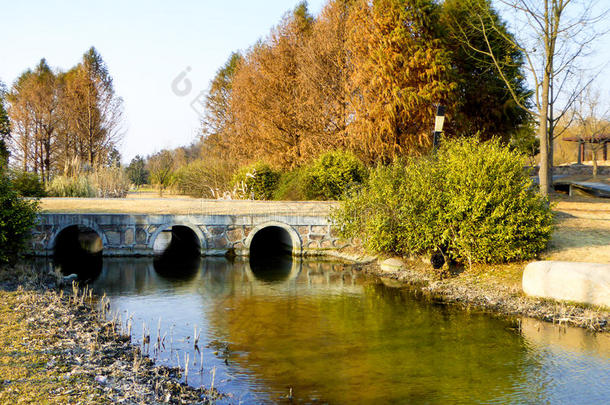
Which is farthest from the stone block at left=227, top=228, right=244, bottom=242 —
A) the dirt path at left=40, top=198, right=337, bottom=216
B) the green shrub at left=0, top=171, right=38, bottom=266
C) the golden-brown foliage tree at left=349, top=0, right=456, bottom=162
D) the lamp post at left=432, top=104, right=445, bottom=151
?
the golden-brown foliage tree at left=349, top=0, right=456, bottom=162

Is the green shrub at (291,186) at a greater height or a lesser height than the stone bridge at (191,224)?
greater

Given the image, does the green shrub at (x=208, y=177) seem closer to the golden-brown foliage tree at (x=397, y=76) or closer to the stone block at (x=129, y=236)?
the golden-brown foliage tree at (x=397, y=76)

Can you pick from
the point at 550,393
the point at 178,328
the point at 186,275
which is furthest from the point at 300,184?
the point at 550,393

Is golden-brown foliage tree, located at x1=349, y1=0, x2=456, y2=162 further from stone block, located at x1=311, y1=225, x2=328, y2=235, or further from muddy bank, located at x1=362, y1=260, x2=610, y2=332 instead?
muddy bank, located at x1=362, y1=260, x2=610, y2=332

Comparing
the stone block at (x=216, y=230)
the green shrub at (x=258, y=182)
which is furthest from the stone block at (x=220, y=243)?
the green shrub at (x=258, y=182)

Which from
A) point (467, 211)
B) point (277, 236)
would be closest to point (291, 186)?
point (277, 236)

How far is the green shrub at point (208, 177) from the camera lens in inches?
1261

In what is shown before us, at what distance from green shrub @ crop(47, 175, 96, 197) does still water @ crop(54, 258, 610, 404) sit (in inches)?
410

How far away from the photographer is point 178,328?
377 inches

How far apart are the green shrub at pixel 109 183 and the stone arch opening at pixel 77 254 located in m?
2.10

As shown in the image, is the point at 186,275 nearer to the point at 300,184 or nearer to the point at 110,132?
the point at 300,184

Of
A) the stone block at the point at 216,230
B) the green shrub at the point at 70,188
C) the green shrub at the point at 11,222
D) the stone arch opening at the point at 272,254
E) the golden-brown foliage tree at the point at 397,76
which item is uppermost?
the golden-brown foliage tree at the point at 397,76

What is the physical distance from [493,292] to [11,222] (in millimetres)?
11691

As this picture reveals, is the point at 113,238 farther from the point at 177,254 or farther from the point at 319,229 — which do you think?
the point at 319,229
